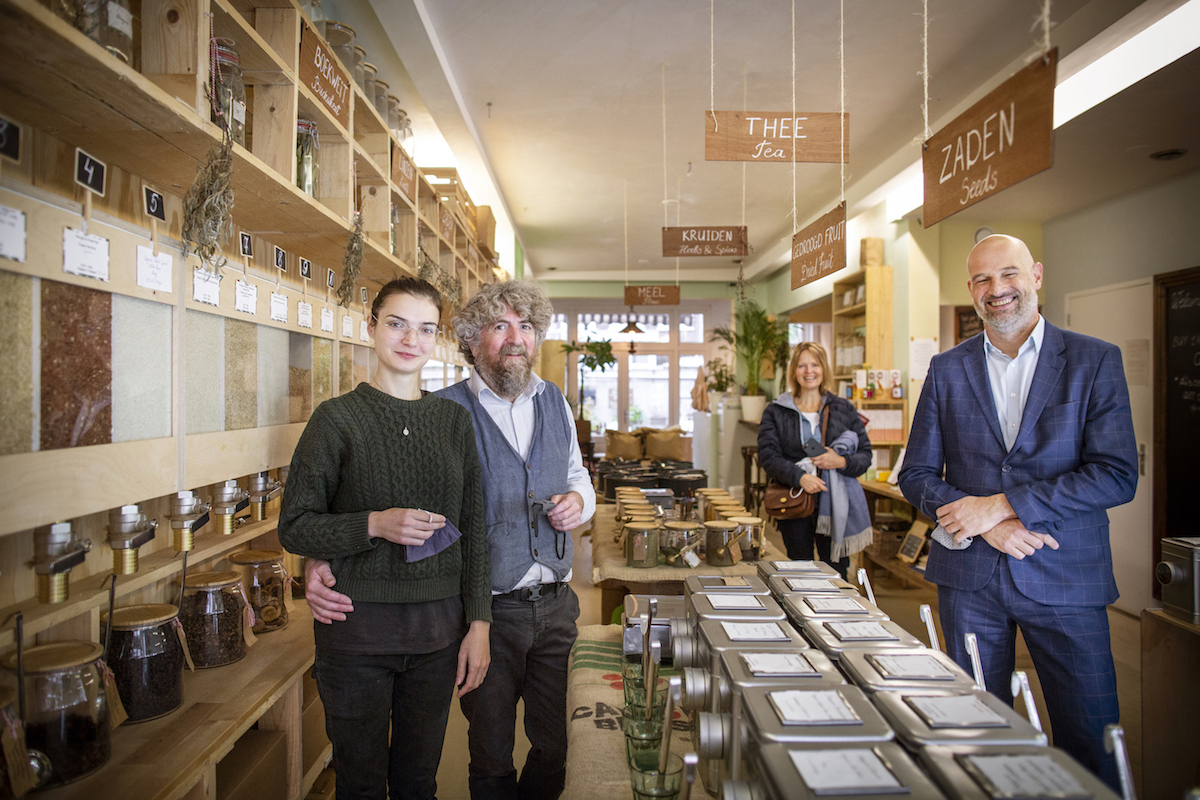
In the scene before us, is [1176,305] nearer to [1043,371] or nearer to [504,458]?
[1043,371]

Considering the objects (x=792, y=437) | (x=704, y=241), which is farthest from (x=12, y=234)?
(x=704, y=241)

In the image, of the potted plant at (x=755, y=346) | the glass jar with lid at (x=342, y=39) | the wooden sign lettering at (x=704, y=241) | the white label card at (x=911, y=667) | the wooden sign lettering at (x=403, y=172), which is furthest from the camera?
the potted plant at (x=755, y=346)

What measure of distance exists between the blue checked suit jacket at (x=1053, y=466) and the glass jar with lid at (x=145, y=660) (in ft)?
6.14

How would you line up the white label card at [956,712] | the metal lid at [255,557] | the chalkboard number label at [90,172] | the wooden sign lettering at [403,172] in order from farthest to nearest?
the wooden sign lettering at [403,172] < the metal lid at [255,557] < the chalkboard number label at [90,172] < the white label card at [956,712]

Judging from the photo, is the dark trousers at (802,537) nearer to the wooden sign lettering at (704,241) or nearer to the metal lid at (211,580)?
the wooden sign lettering at (704,241)

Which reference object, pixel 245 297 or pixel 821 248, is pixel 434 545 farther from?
pixel 821 248

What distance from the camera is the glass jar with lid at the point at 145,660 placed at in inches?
56.7

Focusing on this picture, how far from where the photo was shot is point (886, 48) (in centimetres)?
361

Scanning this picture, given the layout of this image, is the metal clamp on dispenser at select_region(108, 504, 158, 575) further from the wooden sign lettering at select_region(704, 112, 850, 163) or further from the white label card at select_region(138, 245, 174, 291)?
the wooden sign lettering at select_region(704, 112, 850, 163)

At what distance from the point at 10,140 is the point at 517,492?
122cm

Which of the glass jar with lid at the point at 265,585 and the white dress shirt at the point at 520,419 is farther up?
the white dress shirt at the point at 520,419

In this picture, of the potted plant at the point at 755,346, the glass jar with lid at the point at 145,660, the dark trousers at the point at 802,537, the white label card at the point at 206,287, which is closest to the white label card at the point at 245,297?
the white label card at the point at 206,287

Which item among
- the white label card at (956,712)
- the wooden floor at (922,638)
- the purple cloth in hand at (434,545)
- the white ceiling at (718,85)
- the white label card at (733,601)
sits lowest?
the wooden floor at (922,638)

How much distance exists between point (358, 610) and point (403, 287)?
0.77 meters
